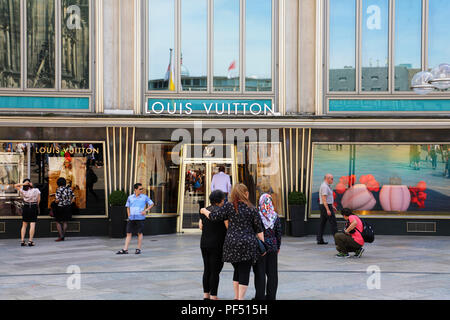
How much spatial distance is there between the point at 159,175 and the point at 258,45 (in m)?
4.64

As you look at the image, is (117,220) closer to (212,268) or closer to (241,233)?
(212,268)

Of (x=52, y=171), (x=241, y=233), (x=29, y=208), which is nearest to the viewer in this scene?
(x=241, y=233)

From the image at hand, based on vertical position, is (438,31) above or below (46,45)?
above

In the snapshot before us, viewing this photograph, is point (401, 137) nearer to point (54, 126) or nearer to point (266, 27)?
point (266, 27)

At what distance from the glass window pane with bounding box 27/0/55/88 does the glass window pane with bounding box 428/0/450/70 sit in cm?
1041

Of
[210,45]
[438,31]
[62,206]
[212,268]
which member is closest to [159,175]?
[62,206]

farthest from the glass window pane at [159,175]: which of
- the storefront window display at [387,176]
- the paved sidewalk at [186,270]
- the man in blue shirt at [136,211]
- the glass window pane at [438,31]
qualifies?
the glass window pane at [438,31]

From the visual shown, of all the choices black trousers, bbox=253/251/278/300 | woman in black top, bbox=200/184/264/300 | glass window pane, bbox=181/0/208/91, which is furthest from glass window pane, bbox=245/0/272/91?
woman in black top, bbox=200/184/264/300

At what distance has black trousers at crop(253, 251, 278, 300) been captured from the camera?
807 cm

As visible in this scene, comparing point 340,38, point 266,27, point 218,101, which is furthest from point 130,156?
point 340,38

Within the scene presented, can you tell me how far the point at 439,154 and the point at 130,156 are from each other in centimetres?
865

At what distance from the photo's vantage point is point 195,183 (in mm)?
A: 17250

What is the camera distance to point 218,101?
54.6ft

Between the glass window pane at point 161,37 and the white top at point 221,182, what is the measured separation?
303 cm
